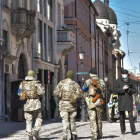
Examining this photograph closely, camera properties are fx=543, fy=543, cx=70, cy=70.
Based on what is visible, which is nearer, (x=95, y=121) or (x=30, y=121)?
(x=30, y=121)

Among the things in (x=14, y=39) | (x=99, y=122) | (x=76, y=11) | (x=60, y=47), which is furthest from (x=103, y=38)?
(x=99, y=122)

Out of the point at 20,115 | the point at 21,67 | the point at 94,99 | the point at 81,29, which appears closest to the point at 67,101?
the point at 94,99

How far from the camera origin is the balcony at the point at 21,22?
26.9 meters

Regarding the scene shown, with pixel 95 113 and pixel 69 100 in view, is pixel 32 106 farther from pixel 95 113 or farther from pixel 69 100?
pixel 95 113

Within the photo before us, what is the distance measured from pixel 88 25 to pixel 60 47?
76.5ft

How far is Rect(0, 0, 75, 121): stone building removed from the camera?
25.8 m

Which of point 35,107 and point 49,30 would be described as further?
point 49,30

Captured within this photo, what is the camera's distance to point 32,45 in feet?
102

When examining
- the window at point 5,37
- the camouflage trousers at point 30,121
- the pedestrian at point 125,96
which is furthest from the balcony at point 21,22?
the camouflage trousers at point 30,121

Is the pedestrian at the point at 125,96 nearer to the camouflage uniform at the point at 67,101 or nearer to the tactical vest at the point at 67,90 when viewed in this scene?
the camouflage uniform at the point at 67,101

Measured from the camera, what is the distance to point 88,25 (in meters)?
60.8

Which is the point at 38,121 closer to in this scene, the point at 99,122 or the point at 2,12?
the point at 99,122

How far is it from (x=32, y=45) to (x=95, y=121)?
60.4 ft

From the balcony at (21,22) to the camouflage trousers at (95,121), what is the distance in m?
A: 14.3
